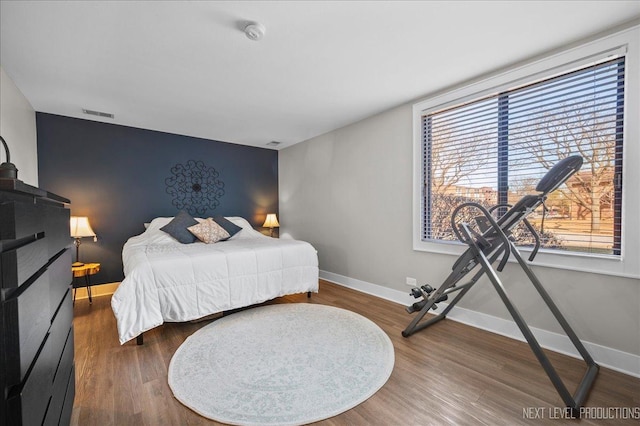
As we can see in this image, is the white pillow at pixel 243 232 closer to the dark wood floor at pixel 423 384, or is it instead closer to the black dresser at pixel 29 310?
the dark wood floor at pixel 423 384

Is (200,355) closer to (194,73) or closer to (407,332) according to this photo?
(407,332)

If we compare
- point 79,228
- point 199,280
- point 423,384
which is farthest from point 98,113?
point 423,384

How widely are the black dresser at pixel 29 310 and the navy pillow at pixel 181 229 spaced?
263cm

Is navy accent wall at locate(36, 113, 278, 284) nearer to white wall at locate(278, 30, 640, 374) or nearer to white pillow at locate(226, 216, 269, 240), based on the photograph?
white pillow at locate(226, 216, 269, 240)

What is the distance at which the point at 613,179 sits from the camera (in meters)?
Result: 1.97

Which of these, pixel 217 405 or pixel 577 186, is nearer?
Result: pixel 217 405

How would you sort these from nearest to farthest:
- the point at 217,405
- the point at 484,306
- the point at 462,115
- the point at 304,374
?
the point at 217,405 < the point at 304,374 < the point at 484,306 < the point at 462,115

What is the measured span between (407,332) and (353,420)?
1.10m

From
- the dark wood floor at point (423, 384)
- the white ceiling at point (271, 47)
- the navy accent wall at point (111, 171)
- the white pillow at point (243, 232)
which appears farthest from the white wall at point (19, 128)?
the white pillow at point (243, 232)

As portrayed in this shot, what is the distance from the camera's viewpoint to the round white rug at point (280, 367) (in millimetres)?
1581

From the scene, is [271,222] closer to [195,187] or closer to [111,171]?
[195,187]

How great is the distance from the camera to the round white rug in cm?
158

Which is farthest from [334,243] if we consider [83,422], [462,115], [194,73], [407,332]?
[83,422]

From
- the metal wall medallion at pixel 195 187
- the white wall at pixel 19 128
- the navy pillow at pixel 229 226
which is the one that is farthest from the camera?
the metal wall medallion at pixel 195 187
